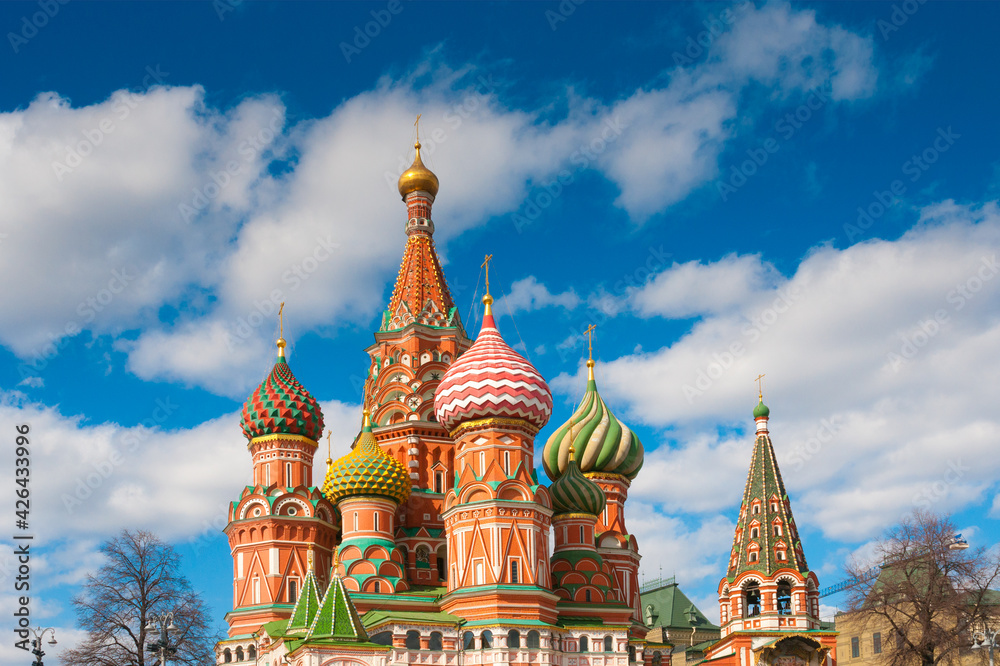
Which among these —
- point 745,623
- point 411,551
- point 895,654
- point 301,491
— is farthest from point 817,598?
point 301,491

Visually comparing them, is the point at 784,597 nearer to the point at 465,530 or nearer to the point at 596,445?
the point at 596,445

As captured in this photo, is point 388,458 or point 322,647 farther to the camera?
point 388,458

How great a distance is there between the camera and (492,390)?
37000 millimetres

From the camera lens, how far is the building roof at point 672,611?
59844 millimetres

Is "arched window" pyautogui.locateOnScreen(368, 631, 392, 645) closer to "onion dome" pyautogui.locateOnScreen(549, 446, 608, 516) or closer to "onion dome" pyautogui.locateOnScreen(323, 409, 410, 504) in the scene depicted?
"onion dome" pyautogui.locateOnScreen(323, 409, 410, 504)

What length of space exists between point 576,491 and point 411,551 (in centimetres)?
589

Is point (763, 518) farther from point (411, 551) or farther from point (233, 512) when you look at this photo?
point (233, 512)

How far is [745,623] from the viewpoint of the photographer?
3900cm

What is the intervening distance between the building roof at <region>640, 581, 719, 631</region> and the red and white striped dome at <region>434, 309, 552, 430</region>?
25100mm

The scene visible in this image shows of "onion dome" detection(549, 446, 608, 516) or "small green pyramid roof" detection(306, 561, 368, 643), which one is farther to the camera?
"onion dome" detection(549, 446, 608, 516)

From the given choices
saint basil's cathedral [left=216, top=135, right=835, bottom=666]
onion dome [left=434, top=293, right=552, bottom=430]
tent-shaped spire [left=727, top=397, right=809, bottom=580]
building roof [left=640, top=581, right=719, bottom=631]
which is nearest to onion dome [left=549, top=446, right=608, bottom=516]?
saint basil's cathedral [left=216, top=135, right=835, bottom=666]

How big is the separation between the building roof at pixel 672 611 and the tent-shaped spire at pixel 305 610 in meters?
30.1

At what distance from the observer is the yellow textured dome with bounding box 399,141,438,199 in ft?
152

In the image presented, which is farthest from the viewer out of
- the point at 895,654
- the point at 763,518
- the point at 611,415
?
the point at 611,415
